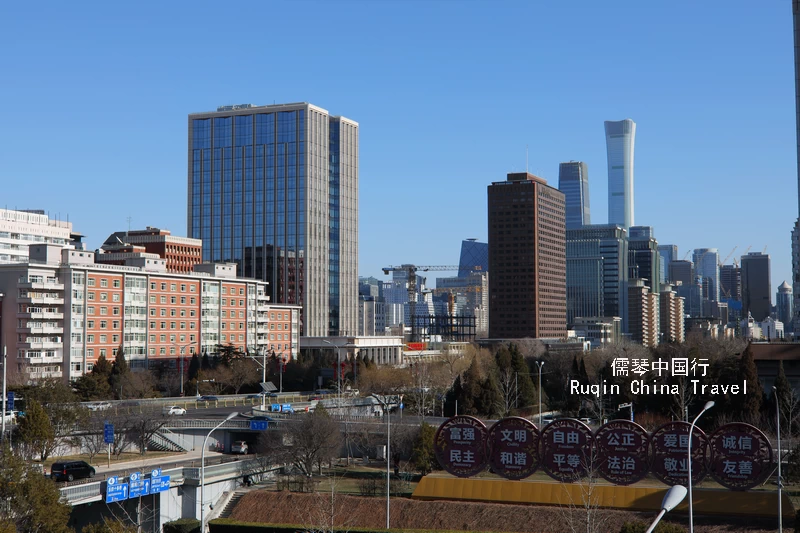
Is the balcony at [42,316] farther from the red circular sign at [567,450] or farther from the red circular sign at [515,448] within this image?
the red circular sign at [567,450]

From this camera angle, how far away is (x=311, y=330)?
187 metres

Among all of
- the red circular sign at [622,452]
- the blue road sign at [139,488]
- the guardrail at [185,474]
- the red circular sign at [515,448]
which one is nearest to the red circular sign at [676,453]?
the red circular sign at [622,452]

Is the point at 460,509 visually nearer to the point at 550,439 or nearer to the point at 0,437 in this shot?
the point at 550,439

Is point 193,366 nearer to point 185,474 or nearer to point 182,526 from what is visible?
point 185,474

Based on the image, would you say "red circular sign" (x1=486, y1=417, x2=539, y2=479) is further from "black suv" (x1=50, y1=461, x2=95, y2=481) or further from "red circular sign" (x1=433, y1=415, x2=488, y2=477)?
"black suv" (x1=50, y1=461, x2=95, y2=481)

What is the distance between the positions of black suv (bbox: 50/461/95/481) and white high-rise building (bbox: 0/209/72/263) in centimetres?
10644

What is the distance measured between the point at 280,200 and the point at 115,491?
14043cm

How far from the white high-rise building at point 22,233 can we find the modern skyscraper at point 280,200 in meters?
31.2

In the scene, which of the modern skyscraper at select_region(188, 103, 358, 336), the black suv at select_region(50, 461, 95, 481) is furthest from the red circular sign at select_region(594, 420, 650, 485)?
the modern skyscraper at select_region(188, 103, 358, 336)

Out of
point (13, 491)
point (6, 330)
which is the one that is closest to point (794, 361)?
point (13, 491)

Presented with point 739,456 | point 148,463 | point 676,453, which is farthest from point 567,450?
point 148,463

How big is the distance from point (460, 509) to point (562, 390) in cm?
4926

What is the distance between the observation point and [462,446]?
188 feet

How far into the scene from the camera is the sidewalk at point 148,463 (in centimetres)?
6284
